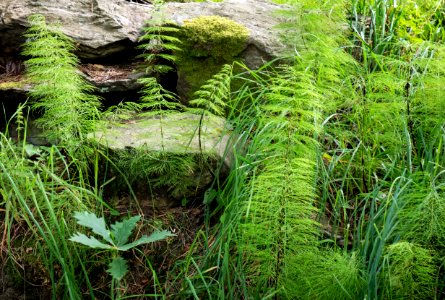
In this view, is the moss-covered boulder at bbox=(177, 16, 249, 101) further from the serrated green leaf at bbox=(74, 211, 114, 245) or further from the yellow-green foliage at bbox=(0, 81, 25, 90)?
the serrated green leaf at bbox=(74, 211, 114, 245)

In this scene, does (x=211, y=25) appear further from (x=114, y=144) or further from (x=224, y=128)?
(x=114, y=144)

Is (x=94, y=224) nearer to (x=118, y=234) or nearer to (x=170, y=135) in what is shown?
(x=118, y=234)

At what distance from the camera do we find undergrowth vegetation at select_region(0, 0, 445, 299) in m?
2.21

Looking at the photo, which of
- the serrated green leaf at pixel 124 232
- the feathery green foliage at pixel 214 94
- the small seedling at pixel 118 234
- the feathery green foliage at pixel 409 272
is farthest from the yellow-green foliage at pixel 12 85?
the feathery green foliage at pixel 409 272

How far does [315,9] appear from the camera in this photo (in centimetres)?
357

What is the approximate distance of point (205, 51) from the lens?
3658mm

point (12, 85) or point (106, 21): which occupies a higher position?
point (106, 21)

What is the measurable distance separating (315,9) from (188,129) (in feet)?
4.01

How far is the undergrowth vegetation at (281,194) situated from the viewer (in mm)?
2209

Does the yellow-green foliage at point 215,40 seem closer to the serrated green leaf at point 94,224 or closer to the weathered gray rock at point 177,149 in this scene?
the weathered gray rock at point 177,149

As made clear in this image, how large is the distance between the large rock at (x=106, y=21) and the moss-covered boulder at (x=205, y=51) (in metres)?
0.10

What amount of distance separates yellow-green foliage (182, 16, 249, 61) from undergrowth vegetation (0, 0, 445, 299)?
135mm

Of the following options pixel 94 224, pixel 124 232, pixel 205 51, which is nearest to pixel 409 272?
pixel 124 232

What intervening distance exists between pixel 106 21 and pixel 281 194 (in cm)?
226
